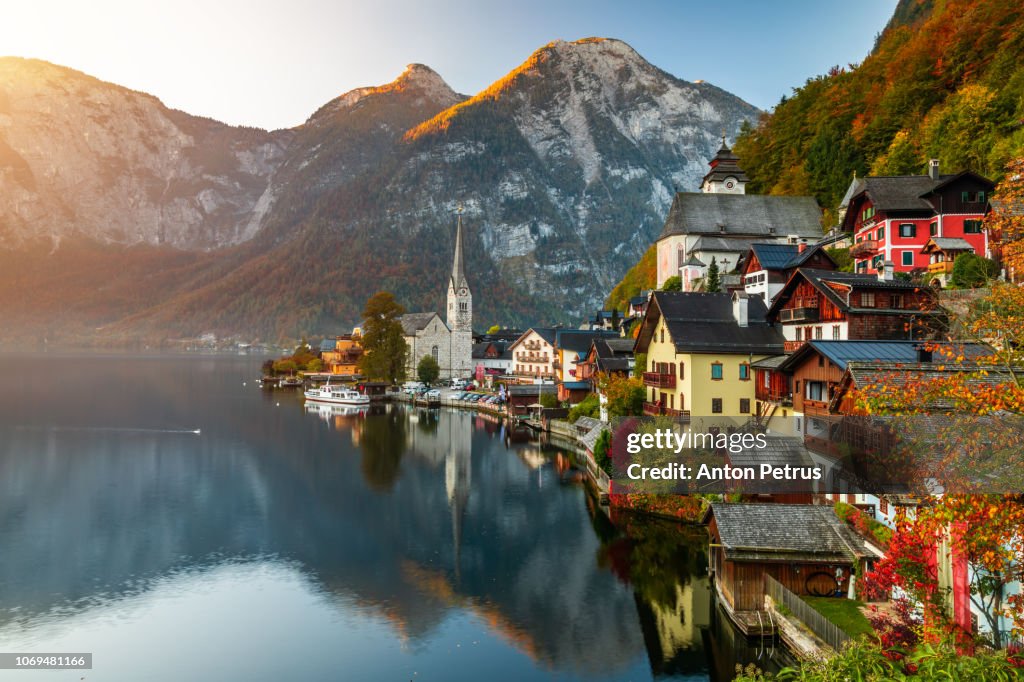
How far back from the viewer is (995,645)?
14453 mm

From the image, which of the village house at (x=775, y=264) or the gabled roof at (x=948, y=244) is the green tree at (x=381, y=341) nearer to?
the village house at (x=775, y=264)

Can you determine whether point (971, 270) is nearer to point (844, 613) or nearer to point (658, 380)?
point (658, 380)

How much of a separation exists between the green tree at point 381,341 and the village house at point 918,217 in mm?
74052

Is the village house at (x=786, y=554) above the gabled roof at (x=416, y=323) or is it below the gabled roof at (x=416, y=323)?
below

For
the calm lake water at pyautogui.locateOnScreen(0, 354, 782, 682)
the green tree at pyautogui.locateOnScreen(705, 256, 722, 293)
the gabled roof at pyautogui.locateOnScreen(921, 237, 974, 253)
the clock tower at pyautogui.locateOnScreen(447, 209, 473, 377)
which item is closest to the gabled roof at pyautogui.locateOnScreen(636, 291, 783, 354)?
the calm lake water at pyautogui.locateOnScreen(0, 354, 782, 682)

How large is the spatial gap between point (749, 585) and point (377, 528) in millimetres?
21359

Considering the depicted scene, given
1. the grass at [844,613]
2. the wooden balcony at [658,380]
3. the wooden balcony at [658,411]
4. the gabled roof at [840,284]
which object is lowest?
the grass at [844,613]

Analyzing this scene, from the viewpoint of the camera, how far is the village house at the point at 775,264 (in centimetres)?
4806

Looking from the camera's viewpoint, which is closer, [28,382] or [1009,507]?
[1009,507]

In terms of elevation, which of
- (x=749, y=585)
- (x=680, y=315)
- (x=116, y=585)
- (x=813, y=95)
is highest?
(x=813, y=95)

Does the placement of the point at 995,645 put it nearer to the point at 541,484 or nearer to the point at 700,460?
the point at 700,460

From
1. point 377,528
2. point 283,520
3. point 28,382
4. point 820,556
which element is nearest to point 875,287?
point 820,556

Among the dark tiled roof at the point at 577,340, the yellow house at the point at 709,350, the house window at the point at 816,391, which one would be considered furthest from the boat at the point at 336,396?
the house window at the point at 816,391

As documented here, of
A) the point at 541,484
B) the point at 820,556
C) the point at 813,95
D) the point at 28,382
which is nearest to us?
the point at 820,556
